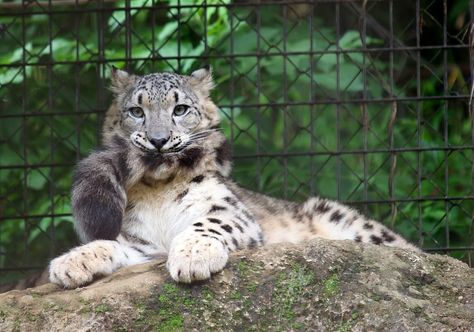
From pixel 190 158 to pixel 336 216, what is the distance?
0.87 metres

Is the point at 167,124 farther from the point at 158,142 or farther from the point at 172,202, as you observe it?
the point at 172,202

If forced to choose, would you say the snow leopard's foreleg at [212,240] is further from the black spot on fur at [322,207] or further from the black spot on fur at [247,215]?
the black spot on fur at [322,207]

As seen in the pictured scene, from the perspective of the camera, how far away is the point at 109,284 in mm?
3258

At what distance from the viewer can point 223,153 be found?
4285mm

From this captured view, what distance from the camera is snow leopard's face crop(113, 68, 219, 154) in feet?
13.4

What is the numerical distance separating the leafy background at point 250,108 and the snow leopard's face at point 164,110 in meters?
0.46

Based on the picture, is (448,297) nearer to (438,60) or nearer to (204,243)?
(204,243)

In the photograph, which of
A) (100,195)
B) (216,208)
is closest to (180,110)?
(216,208)

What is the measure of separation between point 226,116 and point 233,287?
2061 mm

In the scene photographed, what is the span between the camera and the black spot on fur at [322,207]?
15.3 ft

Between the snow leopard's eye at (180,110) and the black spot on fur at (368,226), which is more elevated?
the snow leopard's eye at (180,110)

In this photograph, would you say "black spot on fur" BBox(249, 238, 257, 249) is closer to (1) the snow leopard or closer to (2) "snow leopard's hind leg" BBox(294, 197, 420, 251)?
(1) the snow leopard

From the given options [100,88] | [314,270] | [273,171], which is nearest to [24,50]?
[100,88]

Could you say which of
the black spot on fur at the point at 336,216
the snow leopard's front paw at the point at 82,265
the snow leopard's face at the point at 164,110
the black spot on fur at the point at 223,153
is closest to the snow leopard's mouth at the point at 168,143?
the snow leopard's face at the point at 164,110
